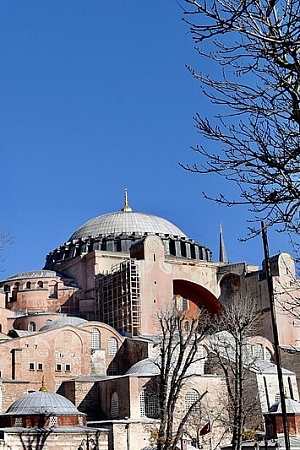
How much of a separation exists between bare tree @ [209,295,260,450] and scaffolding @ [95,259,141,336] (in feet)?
17.9

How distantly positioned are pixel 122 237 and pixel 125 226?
2084mm

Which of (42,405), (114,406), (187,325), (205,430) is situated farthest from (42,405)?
(187,325)

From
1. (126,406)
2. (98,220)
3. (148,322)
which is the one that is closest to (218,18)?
(126,406)

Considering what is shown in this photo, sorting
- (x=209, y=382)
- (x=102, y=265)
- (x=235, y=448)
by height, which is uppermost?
(x=102, y=265)

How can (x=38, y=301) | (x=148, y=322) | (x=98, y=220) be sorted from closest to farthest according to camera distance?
1. (x=148, y=322)
2. (x=38, y=301)
3. (x=98, y=220)

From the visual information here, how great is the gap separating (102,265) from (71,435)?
21.5 m

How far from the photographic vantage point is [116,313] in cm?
4675

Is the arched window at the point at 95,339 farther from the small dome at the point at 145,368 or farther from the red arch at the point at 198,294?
the red arch at the point at 198,294

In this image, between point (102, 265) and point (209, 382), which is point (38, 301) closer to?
point (102, 265)

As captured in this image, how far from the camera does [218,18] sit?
22.6ft

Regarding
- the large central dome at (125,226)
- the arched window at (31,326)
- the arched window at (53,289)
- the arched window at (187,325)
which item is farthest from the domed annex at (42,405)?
the large central dome at (125,226)

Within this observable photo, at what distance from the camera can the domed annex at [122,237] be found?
174 ft

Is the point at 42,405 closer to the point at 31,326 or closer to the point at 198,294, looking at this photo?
the point at 31,326

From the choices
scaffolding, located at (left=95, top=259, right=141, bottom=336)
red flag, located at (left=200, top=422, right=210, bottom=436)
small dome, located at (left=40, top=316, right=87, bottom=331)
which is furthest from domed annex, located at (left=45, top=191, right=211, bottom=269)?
red flag, located at (left=200, top=422, right=210, bottom=436)
